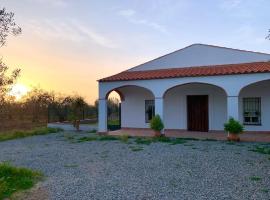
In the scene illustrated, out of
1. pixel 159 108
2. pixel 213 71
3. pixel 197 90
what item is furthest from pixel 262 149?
pixel 197 90

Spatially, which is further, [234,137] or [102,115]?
[102,115]

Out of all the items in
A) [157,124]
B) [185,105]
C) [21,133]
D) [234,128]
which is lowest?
[21,133]

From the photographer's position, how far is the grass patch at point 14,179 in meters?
6.74

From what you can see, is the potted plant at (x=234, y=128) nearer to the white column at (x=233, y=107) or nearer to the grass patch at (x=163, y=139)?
the white column at (x=233, y=107)

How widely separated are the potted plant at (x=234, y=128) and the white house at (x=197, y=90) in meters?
0.51

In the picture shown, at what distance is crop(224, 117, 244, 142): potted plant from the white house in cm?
51

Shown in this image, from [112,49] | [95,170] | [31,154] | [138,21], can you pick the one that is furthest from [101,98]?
[95,170]

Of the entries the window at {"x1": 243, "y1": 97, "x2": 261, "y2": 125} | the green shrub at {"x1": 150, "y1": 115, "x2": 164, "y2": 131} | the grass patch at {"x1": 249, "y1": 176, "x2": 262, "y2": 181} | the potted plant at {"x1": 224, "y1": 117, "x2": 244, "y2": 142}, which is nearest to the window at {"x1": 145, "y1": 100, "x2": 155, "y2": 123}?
the green shrub at {"x1": 150, "y1": 115, "x2": 164, "y2": 131}

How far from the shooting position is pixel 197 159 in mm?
10219

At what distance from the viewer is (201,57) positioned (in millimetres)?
19328

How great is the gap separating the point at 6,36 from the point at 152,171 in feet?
15.8

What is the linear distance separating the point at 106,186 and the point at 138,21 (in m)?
11.6

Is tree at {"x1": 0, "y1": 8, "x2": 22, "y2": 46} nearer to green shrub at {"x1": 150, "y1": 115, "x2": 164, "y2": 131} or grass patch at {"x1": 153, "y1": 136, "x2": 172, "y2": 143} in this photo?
grass patch at {"x1": 153, "y1": 136, "x2": 172, "y2": 143}

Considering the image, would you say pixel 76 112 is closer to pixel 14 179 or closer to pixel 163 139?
pixel 163 139
